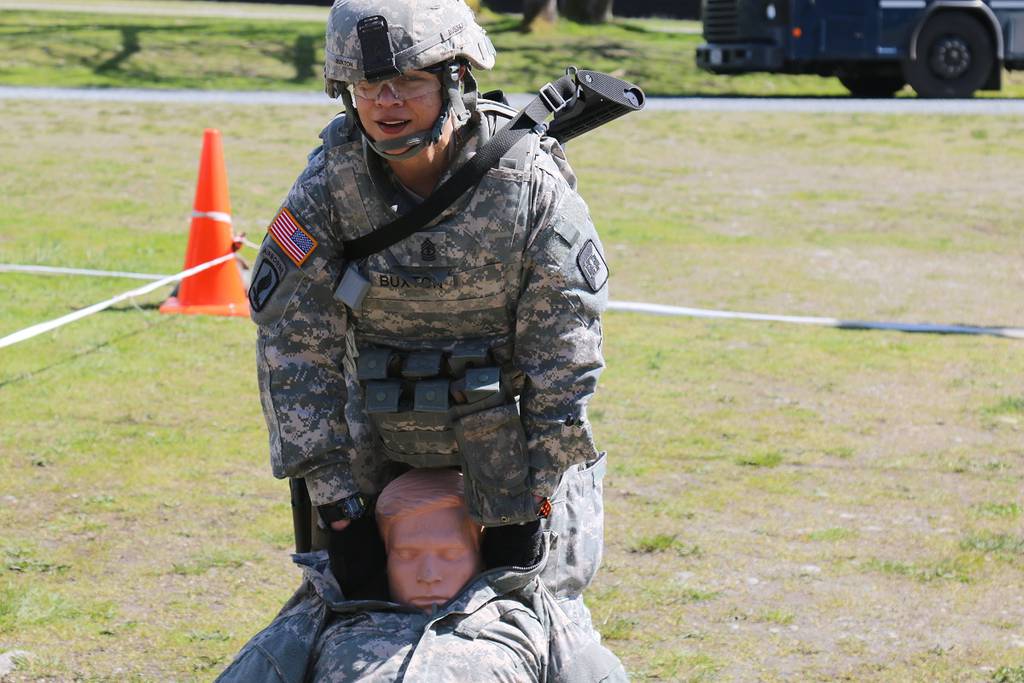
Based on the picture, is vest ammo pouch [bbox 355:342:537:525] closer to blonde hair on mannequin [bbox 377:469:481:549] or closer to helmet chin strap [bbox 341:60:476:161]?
blonde hair on mannequin [bbox 377:469:481:549]

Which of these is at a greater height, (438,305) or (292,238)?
(292,238)

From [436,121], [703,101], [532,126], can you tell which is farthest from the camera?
[703,101]

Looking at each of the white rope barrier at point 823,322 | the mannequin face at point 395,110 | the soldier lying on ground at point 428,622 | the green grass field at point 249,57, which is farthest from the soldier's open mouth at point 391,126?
the green grass field at point 249,57

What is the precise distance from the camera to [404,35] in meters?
3.38

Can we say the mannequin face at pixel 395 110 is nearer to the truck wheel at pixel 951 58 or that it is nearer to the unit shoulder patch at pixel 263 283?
the unit shoulder patch at pixel 263 283

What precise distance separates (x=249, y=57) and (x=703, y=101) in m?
7.23

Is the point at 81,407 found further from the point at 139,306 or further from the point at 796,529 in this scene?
the point at 796,529

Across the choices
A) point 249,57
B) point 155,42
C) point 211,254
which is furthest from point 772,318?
point 155,42

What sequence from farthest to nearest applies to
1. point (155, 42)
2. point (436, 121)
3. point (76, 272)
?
point (155, 42) → point (76, 272) → point (436, 121)

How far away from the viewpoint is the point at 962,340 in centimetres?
892

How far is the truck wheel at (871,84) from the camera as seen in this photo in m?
20.1

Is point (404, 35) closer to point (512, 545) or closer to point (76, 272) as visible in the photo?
point (512, 545)

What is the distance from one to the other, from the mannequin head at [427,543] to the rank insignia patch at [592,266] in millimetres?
625

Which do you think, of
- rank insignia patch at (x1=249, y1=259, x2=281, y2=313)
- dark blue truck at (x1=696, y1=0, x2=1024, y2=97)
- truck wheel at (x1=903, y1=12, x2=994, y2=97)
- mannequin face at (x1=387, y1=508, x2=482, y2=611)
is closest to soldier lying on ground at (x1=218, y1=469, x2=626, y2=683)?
mannequin face at (x1=387, y1=508, x2=482, y2=611)
